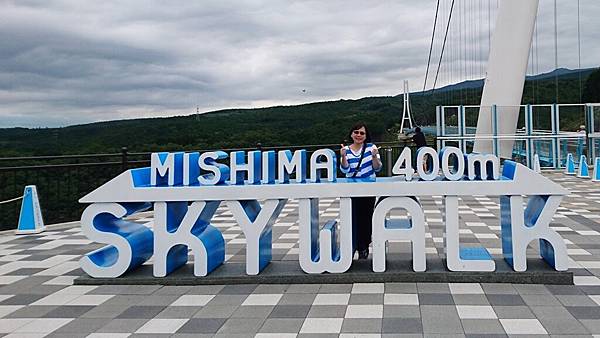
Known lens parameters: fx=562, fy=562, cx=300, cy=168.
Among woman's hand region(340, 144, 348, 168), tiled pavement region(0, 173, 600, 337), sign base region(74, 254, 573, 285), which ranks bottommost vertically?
tiled pavement region(0, 173, 600, 337)

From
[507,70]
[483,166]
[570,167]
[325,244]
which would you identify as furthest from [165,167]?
[507,70]

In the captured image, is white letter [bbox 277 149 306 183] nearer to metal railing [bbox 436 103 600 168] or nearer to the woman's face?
the woman's face

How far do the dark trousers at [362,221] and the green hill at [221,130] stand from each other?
5121mm

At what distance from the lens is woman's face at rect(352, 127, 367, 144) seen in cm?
504

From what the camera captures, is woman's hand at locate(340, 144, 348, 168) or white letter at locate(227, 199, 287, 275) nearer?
white letter at locate(227, 199, 287, 275)

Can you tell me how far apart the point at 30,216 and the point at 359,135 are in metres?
5.28

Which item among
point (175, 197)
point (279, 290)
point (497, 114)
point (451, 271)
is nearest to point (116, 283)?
point (175, 197)

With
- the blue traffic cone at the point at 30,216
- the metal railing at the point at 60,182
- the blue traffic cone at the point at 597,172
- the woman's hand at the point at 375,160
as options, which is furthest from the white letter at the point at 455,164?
the blue traffic cone at the point at 597,172

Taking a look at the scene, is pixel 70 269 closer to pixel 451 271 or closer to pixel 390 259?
pixel 390 259

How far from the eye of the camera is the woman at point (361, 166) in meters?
5.04

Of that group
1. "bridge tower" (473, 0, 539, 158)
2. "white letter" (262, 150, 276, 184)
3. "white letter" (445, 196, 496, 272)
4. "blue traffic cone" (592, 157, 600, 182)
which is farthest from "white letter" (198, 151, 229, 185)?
"bridge tower" (473, 0, 539, 158)

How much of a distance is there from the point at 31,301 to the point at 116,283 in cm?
68

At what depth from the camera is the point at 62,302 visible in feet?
14.1

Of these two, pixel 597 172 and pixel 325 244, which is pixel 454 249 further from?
pixel 597 172
